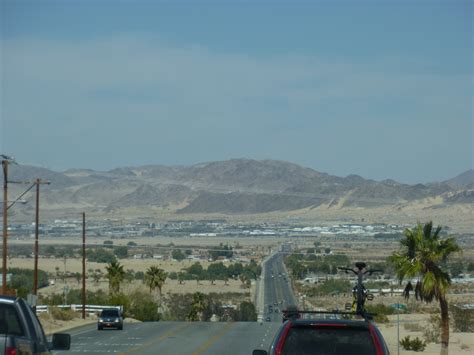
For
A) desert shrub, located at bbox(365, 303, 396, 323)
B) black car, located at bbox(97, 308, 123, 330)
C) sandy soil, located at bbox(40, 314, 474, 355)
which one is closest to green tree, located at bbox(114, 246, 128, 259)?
sandy soil, located at bbox(40, 314, 474, 355)

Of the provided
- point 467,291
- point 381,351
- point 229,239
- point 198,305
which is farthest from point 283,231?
point 381,351

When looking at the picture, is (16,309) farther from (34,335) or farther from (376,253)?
(376,253)

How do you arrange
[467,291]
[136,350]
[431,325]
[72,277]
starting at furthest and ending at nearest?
1. [72,277]
2. [467,291]
3. [431,325]
4. [136,350]

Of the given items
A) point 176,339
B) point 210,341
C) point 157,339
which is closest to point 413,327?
point 176,339

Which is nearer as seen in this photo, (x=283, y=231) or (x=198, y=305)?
(x=198, y=305)

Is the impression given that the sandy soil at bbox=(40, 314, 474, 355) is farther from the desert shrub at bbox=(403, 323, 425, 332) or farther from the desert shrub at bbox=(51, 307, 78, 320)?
the desert shrub at bbox=(51, 307, 78, 320)

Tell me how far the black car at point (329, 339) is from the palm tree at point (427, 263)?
26862 millimetres

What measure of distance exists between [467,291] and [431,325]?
119ft

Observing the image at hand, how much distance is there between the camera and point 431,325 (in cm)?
6350

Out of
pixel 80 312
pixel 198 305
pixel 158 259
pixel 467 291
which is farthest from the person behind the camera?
pixel 158 259

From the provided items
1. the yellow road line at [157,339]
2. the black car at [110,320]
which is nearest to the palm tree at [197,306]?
the yellow road line at [157,339]

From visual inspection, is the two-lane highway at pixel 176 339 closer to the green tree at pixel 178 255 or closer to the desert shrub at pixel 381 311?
the desert shrub at pixel 381 311

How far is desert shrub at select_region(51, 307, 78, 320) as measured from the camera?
220ft

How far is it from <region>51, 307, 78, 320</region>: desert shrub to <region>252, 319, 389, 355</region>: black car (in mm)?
54937
